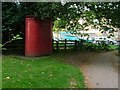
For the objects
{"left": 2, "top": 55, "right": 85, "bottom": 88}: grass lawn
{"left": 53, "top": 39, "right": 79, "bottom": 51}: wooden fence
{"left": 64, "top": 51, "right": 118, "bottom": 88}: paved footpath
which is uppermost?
{"left": 53, "top": 39, "right": 79, "bottom": 51}: wooden fence

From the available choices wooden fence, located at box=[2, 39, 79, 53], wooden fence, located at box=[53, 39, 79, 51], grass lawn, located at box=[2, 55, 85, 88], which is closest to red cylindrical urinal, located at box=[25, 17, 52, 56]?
wooden fence, located at box=[2, 39, 79, 53]

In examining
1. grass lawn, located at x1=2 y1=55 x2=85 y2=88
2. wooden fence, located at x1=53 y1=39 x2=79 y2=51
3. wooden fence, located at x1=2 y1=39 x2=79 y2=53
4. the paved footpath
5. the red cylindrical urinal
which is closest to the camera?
grass lawn, located at x1=2 y1=55 x2=85 y2=88

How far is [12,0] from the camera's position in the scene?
66.3ft

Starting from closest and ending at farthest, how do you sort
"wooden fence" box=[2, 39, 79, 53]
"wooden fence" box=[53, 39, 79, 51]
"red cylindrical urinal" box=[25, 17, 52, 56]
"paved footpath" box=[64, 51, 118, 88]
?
"paved footpath" box=[64, 51, 118, 88]
"red cylindrical urinal" box=[25, 17, 52, 56]
"wooden fence" box=[2, 39, 79, 53]
"wooden fence" box=[53, 39, 79, 51]

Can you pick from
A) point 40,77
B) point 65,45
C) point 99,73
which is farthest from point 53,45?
point 40,77

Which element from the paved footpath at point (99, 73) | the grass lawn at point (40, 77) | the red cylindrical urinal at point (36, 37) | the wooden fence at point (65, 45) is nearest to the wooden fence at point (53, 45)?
the wooden fence at point (65, 45)

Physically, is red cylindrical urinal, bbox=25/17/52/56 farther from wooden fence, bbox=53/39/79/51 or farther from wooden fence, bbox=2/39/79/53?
wooden fence, bbox=53/39/79/51

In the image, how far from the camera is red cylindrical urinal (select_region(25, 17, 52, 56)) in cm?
2020

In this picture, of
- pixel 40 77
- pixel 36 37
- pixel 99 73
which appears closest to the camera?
pixel 40 77

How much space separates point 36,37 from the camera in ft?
66.8

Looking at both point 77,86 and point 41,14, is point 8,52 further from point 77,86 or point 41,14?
point 77,86

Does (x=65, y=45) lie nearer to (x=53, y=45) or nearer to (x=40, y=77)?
(x=53, y=45)

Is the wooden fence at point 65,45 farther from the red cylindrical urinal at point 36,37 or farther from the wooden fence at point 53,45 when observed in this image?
the red cylindrical urinal at point 36,37

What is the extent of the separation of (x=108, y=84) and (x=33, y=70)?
→ 3.41 m
